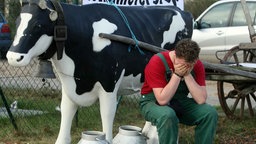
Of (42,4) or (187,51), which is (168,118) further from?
(42,4)

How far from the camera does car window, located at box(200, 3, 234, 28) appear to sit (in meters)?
12.4

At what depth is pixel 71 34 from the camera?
4.70 meters

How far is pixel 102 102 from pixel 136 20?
0.95m

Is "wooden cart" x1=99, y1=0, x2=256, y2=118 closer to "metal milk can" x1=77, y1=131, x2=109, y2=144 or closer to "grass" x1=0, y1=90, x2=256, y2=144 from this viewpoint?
"grass" x1=0, y1=90, x2=256, y2=144

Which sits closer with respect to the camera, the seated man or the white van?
the seated man

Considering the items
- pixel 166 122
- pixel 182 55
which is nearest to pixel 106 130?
pixel 166 122

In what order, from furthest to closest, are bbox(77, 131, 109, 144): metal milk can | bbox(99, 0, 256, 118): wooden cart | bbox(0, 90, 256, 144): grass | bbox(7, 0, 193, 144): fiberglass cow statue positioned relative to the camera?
bbox(0, 90, 256, 144): grass → bbox(99, 0, 256, 118): wooden cart → bbox(7, 0, 193, 144): fiberglass cow statue → bbox(77, 131, 109, 144): metal milk can

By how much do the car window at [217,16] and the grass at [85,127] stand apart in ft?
14.6

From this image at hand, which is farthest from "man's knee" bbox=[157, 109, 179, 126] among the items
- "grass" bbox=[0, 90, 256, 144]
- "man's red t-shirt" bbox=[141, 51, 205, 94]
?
"grass" bbox=[0, 90, 256, 144]

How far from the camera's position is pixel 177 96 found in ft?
15.9

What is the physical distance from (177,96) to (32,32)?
1430 mm

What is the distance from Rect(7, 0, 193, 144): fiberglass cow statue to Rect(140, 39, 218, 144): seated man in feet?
1.29

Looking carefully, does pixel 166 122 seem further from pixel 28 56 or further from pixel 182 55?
pixel 28 56

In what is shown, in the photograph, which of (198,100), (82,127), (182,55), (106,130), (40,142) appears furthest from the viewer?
(82,127)
